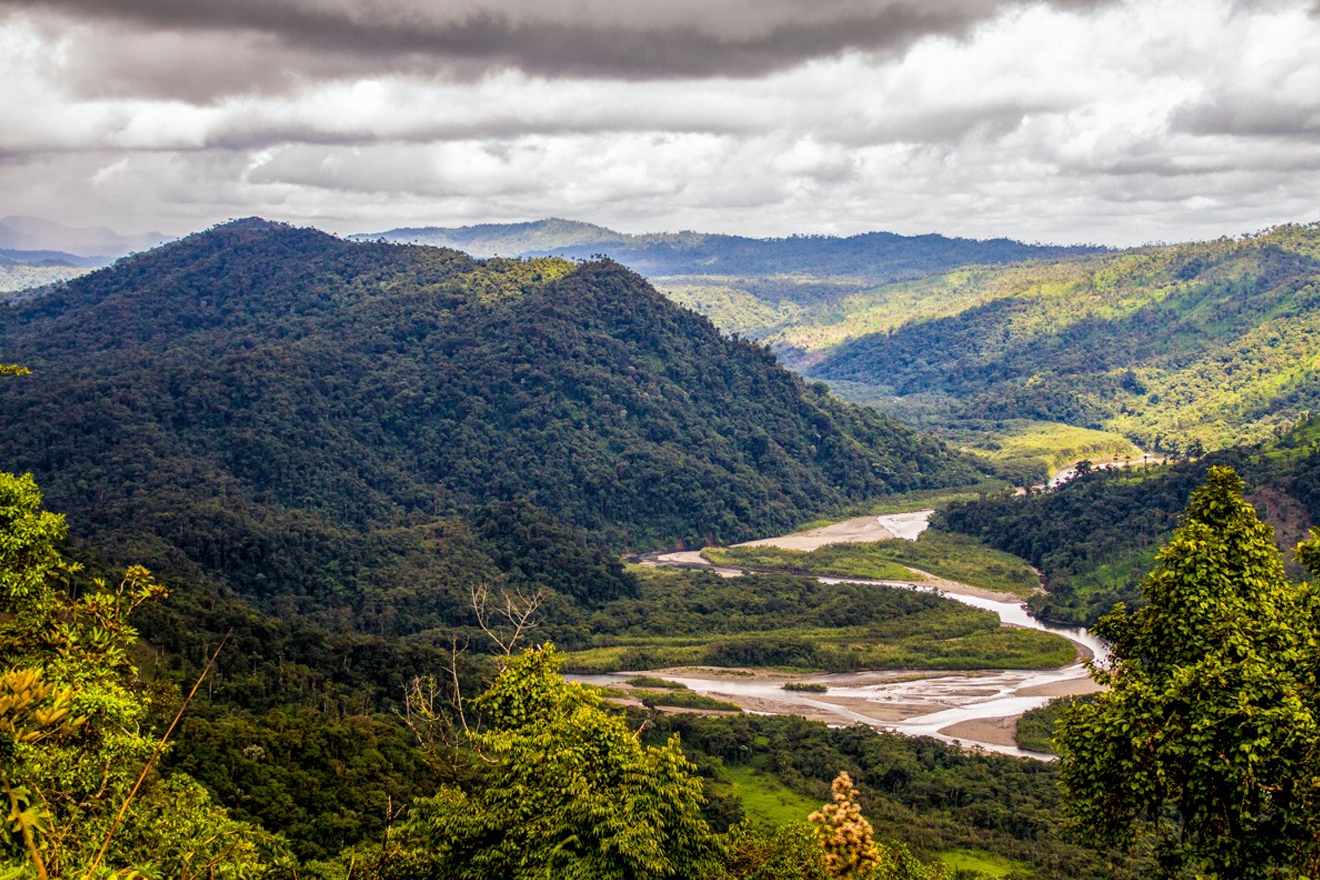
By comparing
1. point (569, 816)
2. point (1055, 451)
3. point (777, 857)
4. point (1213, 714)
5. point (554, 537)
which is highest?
point (1213, 714)

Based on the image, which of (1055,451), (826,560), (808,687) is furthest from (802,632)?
(1055,451)

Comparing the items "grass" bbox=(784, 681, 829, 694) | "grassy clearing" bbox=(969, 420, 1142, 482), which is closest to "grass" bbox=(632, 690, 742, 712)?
Answer: "grass" bbox=(784, 681, 829, 694)

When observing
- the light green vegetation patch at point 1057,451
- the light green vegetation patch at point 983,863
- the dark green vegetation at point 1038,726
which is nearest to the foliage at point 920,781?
the light green vegetation patch at point 983,863

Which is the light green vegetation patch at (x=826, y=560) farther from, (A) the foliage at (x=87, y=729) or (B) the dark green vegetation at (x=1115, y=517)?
(A) the foliage at (x=87, y=729)

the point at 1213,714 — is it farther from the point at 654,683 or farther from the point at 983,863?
the point at 654,683

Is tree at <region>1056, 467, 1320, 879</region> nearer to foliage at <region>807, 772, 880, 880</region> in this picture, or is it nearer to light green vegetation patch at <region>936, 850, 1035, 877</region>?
foliage at <region>807, 772, 880, 880</region>

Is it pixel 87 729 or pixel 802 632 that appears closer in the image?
pixel 87 729

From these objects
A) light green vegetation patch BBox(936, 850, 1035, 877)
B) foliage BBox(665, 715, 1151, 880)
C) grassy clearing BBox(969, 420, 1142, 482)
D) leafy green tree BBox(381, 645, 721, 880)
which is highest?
leafy green tree BBox(381, 645, 721, 880)
